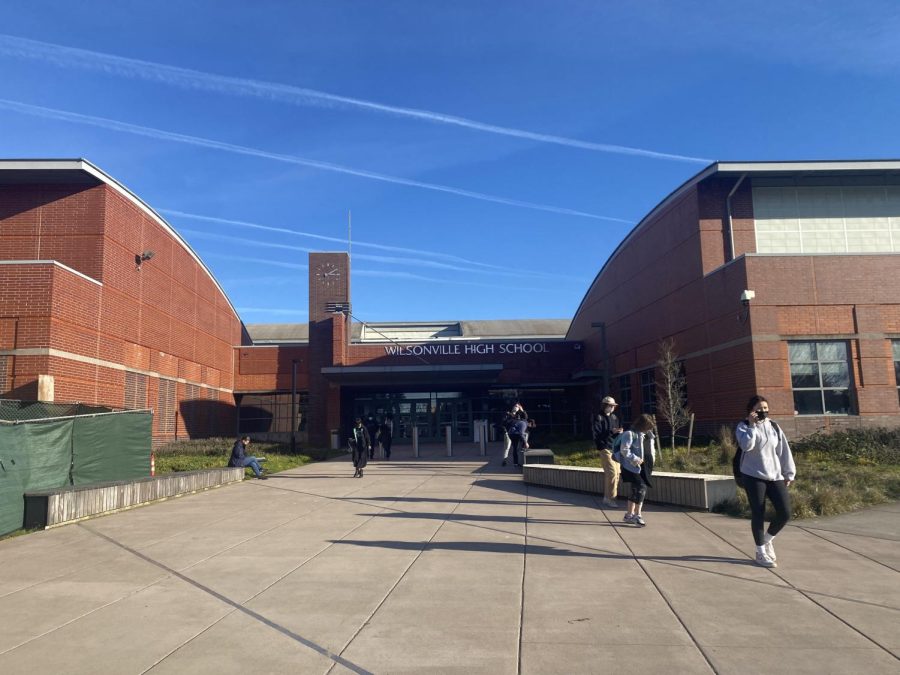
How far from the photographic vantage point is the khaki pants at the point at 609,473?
11.5 meters

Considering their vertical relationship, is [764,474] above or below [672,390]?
below

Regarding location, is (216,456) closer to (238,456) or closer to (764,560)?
(238,456)

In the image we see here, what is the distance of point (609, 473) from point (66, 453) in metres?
9.16

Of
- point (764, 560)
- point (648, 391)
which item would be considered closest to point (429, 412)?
point (648, 391)

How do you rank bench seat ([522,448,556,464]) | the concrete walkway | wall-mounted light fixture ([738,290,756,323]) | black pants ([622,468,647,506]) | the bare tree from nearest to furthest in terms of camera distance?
the concrete walkway, black pants ([622,468,647,506]), bench seat ([522,448,556,464]), wall-mounted light fixture ([738,290,756,323]), the bare tree

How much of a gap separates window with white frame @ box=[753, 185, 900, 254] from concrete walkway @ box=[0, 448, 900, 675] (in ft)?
54.9

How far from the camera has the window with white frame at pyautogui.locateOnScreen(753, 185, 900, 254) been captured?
2536cm

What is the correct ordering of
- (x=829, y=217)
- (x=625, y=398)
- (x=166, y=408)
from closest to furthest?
(x=829, y=217) < (x=166, y=408) < (x=625, y=398)

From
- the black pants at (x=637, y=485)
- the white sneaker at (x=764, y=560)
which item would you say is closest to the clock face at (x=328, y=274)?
the black pants at (x=637, y=485)

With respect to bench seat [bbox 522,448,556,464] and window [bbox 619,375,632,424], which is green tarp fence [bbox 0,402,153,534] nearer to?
bench seat [bbox 522,448,556,464]

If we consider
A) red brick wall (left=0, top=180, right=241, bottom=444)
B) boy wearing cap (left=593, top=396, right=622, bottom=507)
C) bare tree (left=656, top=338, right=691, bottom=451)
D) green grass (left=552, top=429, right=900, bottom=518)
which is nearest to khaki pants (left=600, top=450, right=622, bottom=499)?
boy wearing cap (left=593, top=396, right=622, bottom=507)

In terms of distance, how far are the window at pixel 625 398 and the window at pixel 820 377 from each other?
11496mm

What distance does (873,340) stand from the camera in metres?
20.5

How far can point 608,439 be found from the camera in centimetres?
1128
